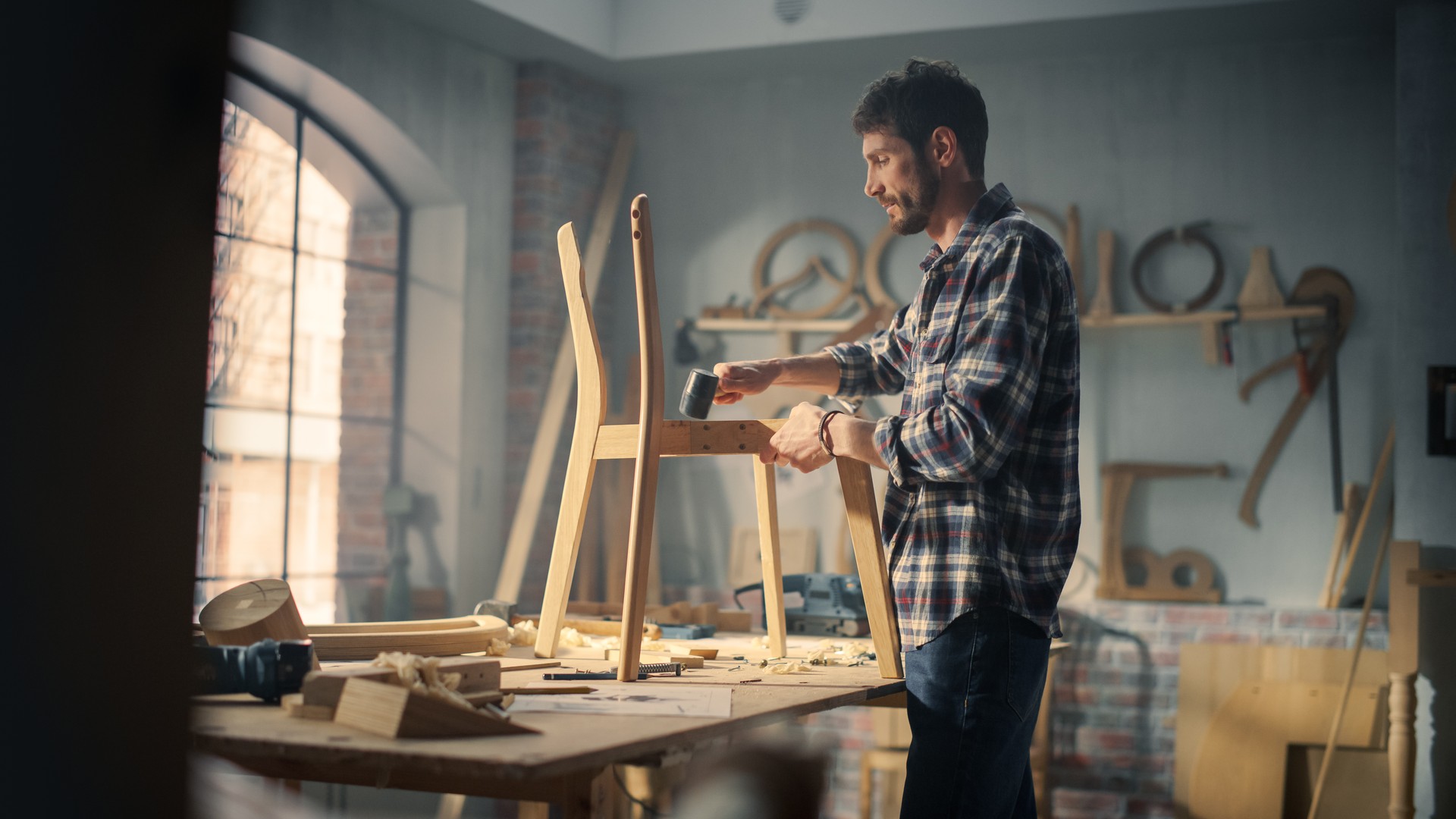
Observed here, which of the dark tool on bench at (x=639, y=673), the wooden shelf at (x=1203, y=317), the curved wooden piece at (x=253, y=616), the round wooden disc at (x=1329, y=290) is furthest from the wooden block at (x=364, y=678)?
A: the round wooden disc at (x=1329, y=290)

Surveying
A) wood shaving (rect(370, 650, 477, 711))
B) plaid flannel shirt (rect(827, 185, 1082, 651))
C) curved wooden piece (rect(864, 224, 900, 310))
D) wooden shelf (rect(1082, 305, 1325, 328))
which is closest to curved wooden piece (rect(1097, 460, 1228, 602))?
wooden shelf (rect(1082, 305, 1325, 328))

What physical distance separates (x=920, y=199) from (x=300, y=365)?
3.51 metres

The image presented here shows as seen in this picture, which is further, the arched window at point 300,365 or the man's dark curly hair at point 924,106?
the arched window at point 300,365

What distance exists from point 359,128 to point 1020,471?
377 cm

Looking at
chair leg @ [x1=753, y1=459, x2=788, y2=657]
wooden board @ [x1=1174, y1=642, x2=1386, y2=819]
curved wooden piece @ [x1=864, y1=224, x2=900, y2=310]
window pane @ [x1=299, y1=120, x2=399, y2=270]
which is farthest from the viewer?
curved wooden piece @ [x1=864, y1=224, x2=900, y2=310]

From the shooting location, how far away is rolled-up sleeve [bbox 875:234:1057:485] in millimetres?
1796

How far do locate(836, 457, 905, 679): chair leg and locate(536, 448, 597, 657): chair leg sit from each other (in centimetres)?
47

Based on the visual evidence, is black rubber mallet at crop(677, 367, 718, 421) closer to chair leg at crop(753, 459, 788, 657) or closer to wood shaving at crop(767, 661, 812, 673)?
chair leg at crop(753, 459, 788, 657)

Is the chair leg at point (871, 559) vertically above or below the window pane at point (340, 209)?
below

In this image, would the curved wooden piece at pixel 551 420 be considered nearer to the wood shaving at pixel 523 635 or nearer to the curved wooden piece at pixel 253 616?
the wood shaving at pixel 523 635

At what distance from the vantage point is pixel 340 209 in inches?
206

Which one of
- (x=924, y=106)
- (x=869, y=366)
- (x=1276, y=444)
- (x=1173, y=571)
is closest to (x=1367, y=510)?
(x=1276, y=444)

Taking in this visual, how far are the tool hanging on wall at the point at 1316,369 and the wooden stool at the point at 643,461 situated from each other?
299cm

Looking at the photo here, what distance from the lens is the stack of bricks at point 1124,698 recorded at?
15.2ft
